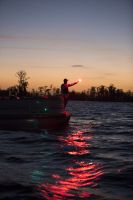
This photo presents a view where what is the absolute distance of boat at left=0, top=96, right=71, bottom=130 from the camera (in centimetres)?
1989

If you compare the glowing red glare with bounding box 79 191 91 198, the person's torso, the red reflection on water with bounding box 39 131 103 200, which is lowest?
the glowing red glare with bounding box 79 191 91 198

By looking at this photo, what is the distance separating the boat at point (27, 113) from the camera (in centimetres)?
1989

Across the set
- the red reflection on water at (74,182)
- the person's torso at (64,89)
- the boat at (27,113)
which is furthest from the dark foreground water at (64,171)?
the person's torso at (64,89)

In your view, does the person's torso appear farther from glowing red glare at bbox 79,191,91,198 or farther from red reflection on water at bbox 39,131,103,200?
glowing red glare at bbox 79,191,91,198

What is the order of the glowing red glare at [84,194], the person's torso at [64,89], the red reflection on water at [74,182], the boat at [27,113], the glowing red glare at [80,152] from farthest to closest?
the person's torso at [64,89], the boat at [27,113], the glowing red glare at [80,152], the red reflection on water at [74,182], the glowing red glare at [84,194]

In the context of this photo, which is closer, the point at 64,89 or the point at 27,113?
the point at 27,113

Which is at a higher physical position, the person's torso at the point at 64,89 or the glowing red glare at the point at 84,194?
the person's torso at the point at 64,89

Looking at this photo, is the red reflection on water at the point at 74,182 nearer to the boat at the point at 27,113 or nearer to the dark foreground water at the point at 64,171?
the dark foreground water at the point at 64,171

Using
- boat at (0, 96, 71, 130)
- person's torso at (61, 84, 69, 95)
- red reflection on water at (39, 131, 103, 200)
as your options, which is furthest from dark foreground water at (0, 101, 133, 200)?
person's torso at (61, 84, 69, 95)

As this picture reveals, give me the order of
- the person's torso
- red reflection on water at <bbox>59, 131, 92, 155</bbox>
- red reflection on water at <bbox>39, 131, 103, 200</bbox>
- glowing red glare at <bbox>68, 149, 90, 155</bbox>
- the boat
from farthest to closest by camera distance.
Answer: the person's torso, the boat, red reflection on water at <bbox>59, 131, 92, 155</bbox>, glowing red glare at <bbox>68, 149, 90, 155</bbox>, red reflection on water at <bbox>39, 131, 103, 200</bbox>

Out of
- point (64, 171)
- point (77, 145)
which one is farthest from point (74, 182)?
point (77, 145)

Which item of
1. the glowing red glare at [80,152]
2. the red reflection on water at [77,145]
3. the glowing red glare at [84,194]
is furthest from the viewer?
the red reflection on water at [77,145]

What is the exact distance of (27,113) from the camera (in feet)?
65.2

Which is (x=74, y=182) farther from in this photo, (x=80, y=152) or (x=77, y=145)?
(x=77, y=145)
